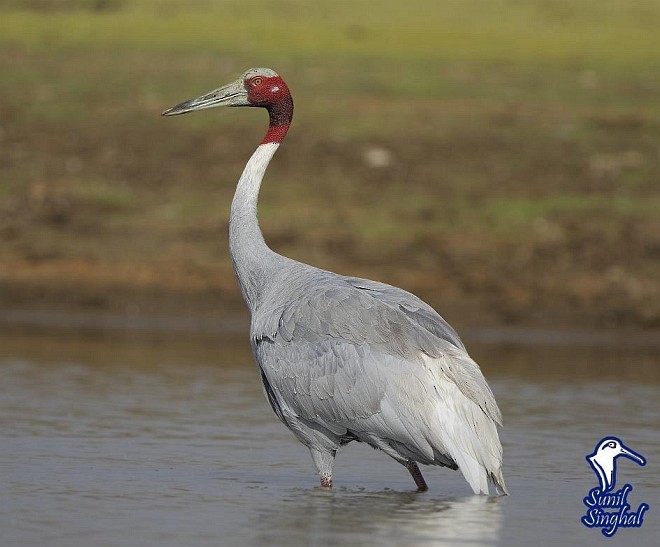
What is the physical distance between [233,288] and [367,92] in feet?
19.7

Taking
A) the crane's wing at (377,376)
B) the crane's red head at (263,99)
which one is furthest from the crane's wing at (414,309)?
the crane's red head at (263,99)

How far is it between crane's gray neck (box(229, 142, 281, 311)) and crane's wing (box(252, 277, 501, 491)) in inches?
17.1

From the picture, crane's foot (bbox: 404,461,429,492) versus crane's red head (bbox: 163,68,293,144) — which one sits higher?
crane's red head (bbox: 163,68,293,144)

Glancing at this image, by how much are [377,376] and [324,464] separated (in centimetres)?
63

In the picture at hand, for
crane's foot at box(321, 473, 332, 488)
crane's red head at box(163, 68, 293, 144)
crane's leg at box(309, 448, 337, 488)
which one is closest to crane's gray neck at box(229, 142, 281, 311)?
crane's red head at box(163, 68, 293, 144)

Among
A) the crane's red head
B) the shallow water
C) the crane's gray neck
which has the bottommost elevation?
the shallow water

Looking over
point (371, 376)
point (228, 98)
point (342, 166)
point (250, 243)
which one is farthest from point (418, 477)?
point (342, 166)

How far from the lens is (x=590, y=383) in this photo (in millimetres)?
11797

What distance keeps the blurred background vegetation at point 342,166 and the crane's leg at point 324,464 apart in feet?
21.1

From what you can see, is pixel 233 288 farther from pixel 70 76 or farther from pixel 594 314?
pixel 70 76

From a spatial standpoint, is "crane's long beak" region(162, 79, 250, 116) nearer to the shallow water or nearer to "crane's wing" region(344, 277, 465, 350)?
"crane's wing" region(344, 277, 465, 350)

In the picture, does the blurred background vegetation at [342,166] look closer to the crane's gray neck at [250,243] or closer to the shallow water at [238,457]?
the shallow water at [238,457]

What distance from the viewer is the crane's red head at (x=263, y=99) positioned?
884cm

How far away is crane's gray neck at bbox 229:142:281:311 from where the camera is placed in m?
8.32
